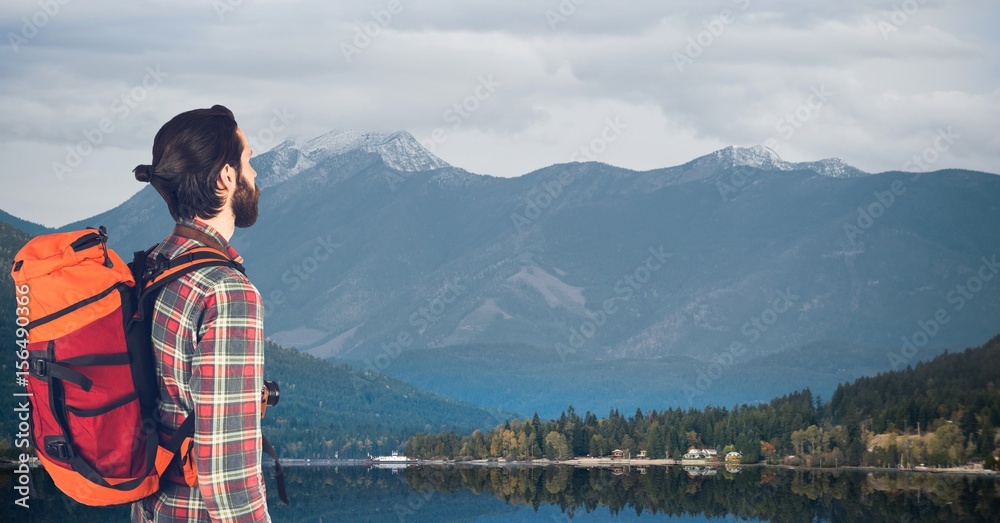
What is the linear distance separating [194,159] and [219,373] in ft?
6.59

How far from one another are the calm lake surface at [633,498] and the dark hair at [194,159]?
370 feet

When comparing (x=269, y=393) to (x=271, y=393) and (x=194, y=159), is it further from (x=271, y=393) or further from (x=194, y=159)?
(x=194, y=159)

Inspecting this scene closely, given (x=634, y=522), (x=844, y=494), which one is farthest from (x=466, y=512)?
(x=844, y=494)

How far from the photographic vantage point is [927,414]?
182 m

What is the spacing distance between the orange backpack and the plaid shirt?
15 centimetres

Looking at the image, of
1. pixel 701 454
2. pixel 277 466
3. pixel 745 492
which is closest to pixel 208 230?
pixel 277 466

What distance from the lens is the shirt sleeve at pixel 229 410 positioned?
996 cm

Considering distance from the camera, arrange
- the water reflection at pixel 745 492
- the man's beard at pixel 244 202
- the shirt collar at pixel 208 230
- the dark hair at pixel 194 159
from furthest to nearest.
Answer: the water reflection at pixel 745 492
the man's beard at pixel 244 202
the shirt collar at pixel 208 230
the dark hair at pixel 194 159

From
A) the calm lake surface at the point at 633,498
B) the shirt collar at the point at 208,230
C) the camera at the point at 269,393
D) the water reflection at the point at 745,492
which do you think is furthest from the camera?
the calm lake surface at the point at 633,498

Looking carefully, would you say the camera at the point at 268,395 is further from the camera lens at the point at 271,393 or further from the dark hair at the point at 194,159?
the dark hair at the point at 194,159

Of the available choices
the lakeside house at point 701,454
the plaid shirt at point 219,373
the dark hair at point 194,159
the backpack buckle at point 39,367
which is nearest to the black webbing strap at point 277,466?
the plaid shirt at point 219,373

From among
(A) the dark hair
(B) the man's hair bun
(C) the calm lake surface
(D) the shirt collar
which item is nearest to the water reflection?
(C) the calm lake surface

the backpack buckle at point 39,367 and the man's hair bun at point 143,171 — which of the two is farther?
the man's hair bun at point 143,171

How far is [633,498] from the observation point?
14075cm
